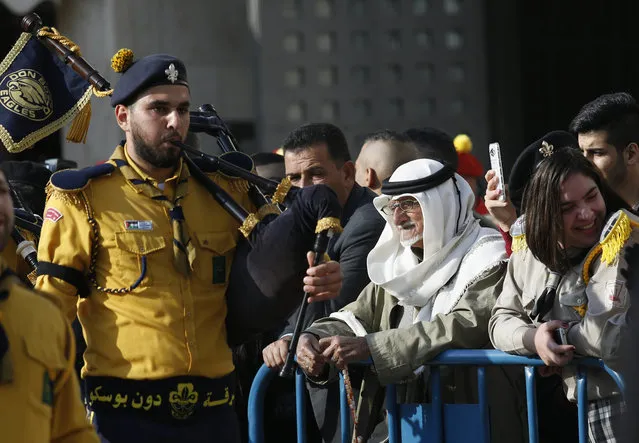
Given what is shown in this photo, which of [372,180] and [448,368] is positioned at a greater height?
[372,180]

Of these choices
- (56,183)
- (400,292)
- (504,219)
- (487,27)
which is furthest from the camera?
(487,27)

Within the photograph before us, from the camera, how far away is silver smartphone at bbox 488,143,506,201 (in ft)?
17.4

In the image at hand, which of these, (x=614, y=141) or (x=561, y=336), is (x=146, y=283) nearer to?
(x=561, y=336)

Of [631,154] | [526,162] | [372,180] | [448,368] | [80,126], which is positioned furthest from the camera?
[372,180]

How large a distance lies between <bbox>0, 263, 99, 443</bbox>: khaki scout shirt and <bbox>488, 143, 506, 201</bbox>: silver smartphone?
238cm

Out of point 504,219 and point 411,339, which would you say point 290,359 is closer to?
point 411,339

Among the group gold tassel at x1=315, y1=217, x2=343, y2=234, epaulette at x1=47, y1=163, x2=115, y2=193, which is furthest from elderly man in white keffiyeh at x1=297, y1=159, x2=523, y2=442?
epaulette at x1=47, y1=163, x2=115, y2=193

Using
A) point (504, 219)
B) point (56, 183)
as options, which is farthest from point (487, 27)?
point (56, 183)

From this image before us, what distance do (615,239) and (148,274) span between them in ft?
5.01

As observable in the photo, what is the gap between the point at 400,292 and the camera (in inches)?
199

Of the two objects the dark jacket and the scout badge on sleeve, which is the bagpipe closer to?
the scout badge on sleeve

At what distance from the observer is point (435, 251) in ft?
16.8

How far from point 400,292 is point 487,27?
20.0 ft

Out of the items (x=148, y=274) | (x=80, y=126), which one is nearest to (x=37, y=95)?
(x=80, y=126)
